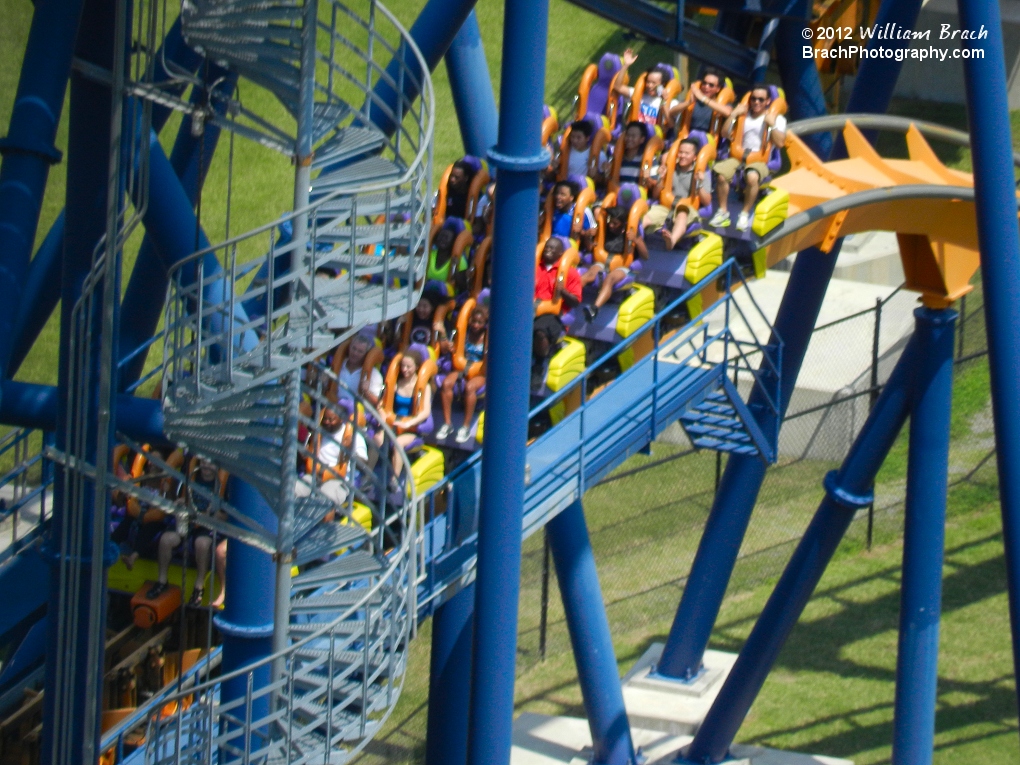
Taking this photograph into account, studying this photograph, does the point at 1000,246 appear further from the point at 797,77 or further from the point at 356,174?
the point at 797,77

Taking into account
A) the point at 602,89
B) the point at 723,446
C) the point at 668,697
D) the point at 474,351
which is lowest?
Result: the point at 668,697

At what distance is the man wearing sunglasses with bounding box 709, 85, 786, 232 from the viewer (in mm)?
9148

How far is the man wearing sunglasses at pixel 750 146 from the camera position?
9.15 m

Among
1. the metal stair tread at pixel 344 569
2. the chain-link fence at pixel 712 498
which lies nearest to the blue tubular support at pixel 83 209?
the metal stair tread at pixel 344 569

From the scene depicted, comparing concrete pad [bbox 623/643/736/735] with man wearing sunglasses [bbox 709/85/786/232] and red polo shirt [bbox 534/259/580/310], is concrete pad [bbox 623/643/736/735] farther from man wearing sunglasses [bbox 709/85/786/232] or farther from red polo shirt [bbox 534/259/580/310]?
man wearing sunglasses [bbox 709/85/786/232]

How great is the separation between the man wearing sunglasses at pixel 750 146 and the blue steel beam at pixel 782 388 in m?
0.77

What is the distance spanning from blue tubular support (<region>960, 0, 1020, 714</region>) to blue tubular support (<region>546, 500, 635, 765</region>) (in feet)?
9.46

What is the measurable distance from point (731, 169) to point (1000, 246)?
2222 millimetres

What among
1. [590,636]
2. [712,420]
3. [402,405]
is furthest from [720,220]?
[590,636]

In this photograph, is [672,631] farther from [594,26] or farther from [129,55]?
[594,26]

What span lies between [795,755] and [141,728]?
200 inches

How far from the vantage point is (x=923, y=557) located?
32.4 feet

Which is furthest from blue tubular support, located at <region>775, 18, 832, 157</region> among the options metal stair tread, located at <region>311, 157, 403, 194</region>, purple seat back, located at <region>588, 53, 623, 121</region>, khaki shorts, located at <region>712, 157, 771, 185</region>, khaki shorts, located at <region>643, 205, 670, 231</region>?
metal stair tread, located at <region>311, 157, 403, 194</region>

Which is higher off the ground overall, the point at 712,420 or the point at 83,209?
the point at 83,209
